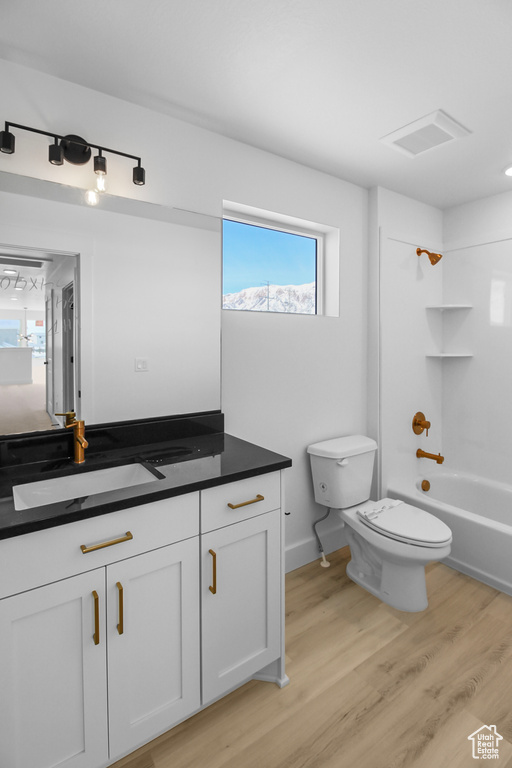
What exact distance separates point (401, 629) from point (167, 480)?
1.45 m

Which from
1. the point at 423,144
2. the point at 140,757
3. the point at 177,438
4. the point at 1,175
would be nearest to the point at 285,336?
the point at 177,438

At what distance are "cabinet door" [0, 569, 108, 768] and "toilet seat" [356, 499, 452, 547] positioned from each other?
4.61 ft

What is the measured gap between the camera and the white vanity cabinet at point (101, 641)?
1.05m

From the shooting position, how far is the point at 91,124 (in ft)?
5.32

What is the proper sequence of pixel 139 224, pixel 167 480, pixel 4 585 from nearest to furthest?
pixel 4 585, pixel 167 480, pixel 139 224

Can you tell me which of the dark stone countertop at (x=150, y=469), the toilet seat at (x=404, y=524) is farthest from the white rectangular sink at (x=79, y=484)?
the toilet seat at (x=404, y=524)

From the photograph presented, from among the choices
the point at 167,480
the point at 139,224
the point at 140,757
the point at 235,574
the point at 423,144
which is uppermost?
the point at 423,144

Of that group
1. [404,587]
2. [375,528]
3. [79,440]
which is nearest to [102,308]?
[79,440]

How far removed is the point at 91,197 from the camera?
162 cm

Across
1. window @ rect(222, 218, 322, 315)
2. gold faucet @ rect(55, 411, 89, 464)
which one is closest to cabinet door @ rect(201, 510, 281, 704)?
gold faucet @ rect(55, 411, 89, 464)

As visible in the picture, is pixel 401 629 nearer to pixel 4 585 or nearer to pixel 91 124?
pixel 4 585

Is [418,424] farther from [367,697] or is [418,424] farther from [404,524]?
[367,697]

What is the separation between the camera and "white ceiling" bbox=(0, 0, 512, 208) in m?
1.26

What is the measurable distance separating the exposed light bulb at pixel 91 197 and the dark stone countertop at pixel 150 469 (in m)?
1.01
